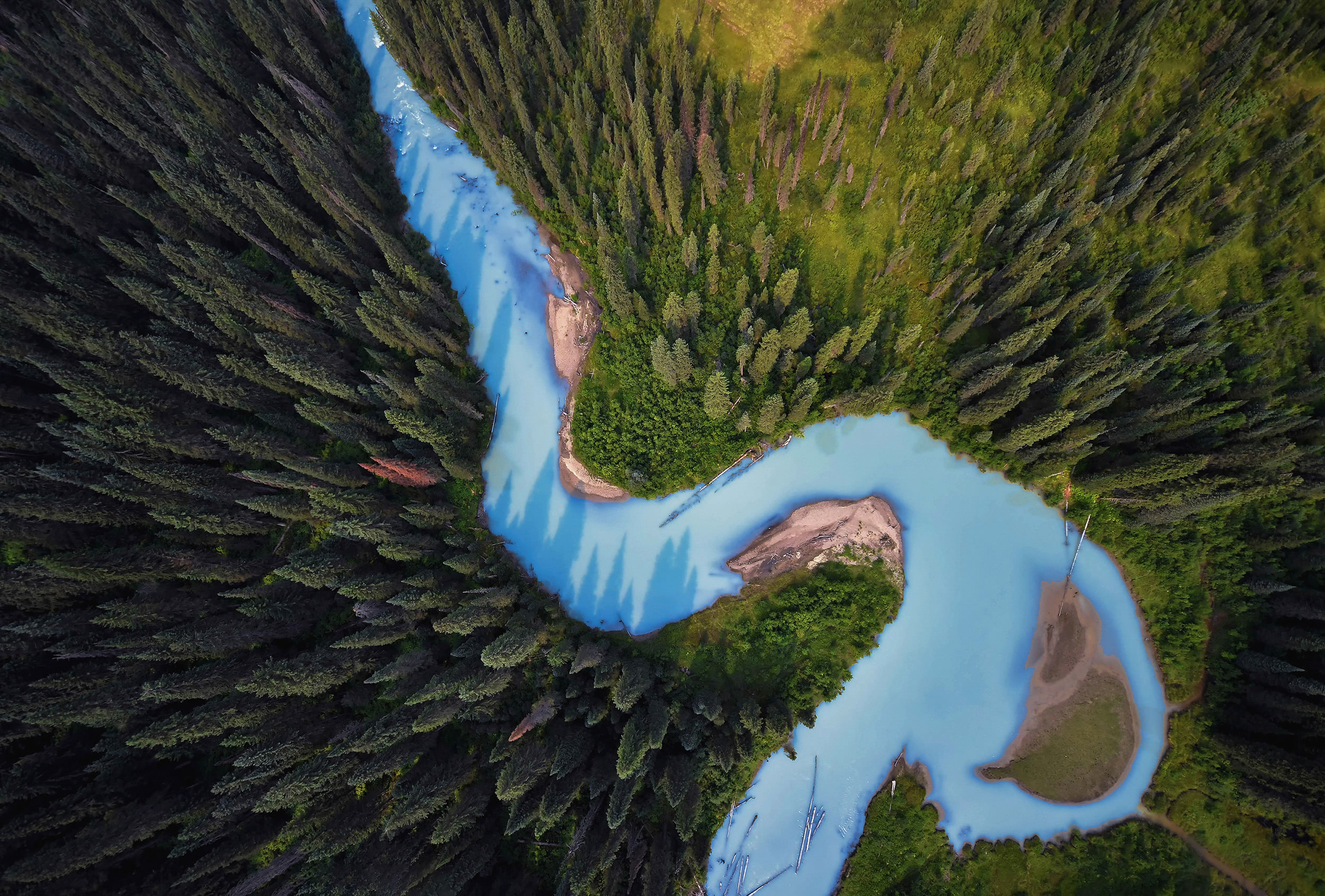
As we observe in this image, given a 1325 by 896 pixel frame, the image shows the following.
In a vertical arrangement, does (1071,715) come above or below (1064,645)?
below

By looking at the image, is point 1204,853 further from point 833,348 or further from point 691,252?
point 691,252

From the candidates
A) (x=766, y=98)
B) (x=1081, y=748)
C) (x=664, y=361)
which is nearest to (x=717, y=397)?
(x=664, y=361)

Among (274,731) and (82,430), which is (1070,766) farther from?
(82,430)

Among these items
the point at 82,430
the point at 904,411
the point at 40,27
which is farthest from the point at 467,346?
the point at 40,27

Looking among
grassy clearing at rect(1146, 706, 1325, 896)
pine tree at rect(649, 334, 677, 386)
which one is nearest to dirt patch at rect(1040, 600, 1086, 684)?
grassy clearing at rect(1146, 706, 1325, 896)

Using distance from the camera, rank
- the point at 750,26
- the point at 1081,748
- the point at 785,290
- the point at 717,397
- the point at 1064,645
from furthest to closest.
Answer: the point at 750,26 < the point at 1064,645 < the point at 1081,748 < the point at 785,290 < the point at 717,397

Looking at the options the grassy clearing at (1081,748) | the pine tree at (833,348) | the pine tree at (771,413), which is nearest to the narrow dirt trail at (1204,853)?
the grassy clearing at (1081,748)
